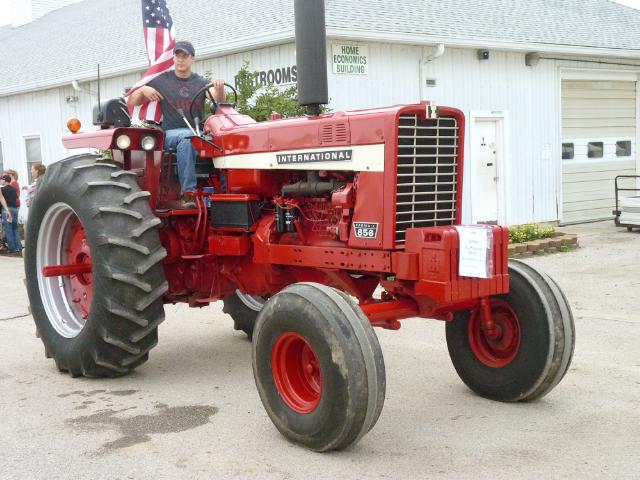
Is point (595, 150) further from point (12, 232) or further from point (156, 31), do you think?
point (12, 232)

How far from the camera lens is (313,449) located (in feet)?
14.7

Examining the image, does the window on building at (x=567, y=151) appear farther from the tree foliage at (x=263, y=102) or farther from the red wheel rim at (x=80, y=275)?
the red wheel rim at (x=80, y=275)

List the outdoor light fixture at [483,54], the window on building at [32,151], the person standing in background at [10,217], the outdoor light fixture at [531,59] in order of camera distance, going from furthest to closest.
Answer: the window on building at [32,151], the person standing in background at [10,217], the outdoor light fixture at [531,59], the outdoor light fixture at [483,54]

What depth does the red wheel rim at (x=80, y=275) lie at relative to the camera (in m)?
6.56

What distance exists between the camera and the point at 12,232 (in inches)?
596

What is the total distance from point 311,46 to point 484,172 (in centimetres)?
947

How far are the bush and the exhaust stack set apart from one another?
781 cm

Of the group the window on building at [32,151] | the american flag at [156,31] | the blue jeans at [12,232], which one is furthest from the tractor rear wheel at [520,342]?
the window on building at [32,151]

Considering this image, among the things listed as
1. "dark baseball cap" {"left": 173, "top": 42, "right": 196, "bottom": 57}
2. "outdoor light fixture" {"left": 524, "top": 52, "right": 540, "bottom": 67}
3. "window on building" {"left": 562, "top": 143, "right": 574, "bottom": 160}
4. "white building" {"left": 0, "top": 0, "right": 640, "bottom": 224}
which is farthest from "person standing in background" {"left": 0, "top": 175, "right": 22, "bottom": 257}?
"window on building" {"left": 562, "top": 143, "right": 574, "bottom": 160}

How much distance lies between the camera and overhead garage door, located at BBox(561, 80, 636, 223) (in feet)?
52.7

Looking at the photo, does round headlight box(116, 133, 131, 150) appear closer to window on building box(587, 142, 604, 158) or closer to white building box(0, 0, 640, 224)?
white building box(0, 0, 640, 224)

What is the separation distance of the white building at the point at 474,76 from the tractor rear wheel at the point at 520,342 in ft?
23.4

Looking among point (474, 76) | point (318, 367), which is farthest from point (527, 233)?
point (318, 367)

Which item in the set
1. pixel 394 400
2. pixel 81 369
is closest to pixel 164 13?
pixel 81 369
